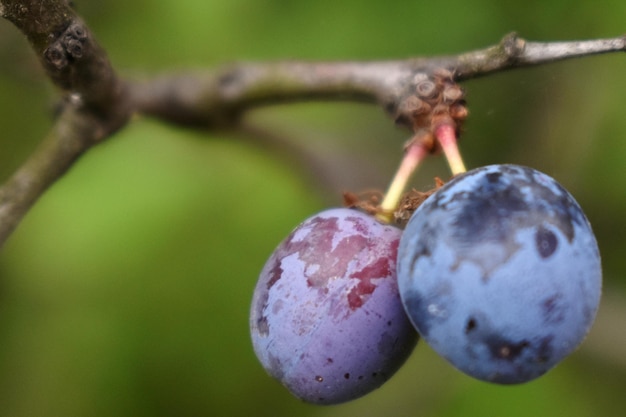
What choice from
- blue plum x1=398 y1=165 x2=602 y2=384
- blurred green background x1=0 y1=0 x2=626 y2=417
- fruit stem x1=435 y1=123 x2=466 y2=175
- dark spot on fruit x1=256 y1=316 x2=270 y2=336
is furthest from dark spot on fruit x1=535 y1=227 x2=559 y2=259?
blurred green background x1=0 y1=0 x2=626 y2=417

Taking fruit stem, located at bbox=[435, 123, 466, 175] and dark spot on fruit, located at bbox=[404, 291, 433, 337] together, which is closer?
dark spot on fruit, located at bbox=[404, 291, 433, 337]

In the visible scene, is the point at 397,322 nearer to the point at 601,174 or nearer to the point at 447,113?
the point at 447,113

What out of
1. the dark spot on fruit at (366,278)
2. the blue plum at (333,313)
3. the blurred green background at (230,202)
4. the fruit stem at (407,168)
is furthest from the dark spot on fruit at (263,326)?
the blurred green background at (230,202)

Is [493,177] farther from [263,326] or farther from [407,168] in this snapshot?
[263,326]

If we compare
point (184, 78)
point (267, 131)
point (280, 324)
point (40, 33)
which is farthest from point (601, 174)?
point (40, 33)

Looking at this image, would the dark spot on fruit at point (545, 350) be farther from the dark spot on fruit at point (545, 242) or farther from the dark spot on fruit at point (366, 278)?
the dark spot on fruit at point (366, 278)

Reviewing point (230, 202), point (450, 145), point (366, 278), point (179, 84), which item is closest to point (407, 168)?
point (450, 145)

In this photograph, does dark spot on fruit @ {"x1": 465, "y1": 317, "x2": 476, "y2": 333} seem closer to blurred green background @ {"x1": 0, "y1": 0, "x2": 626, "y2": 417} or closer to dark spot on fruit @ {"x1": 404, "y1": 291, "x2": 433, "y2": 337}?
dark spot on fruit @ {"x1": 404, "y1": 291, "x2": 433, "y2": 337}
